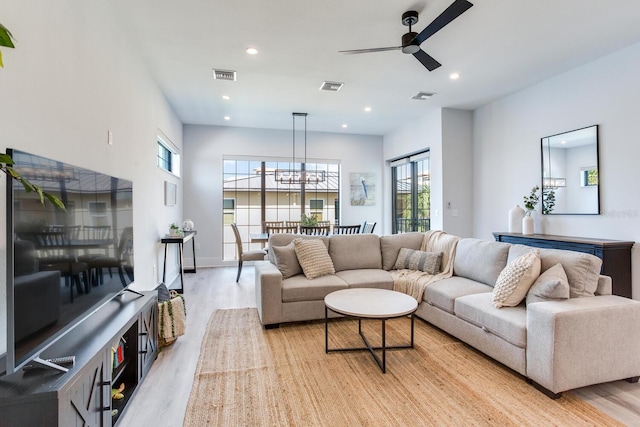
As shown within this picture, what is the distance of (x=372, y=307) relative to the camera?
245cm

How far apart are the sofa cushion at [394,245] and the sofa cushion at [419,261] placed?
0.23 feet

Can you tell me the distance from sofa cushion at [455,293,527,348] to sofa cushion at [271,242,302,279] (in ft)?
5.55

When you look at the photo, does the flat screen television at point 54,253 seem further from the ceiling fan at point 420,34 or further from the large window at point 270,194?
the large window at point 270,194

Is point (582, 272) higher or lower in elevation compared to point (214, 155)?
lower

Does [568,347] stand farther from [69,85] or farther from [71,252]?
[69,85]

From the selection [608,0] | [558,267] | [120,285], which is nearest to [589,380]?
[558,267]

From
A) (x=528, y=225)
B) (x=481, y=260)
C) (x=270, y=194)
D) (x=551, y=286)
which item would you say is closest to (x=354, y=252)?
(x=481, y=260)

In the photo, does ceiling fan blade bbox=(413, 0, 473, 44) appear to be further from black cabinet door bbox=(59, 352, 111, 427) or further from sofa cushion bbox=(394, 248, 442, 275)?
black cabinet door bbox=(59, 352, 111, 427)

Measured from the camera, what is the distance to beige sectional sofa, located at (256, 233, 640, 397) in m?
1.95

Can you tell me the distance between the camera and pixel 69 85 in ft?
6.70

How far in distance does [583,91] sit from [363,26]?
295cm

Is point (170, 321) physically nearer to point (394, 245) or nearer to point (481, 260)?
point (394, 245)

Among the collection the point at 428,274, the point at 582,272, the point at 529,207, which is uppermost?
the point at 529,207

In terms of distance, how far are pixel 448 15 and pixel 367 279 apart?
2.50 metres
